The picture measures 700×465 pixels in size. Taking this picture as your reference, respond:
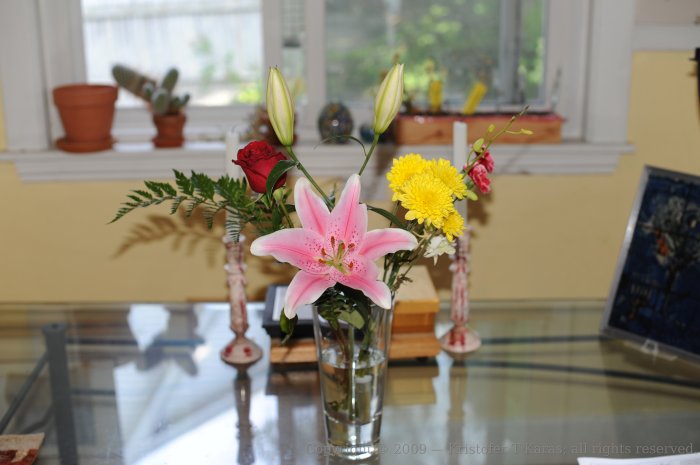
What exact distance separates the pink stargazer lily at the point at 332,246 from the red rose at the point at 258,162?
0.06 m

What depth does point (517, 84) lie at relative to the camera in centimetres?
234

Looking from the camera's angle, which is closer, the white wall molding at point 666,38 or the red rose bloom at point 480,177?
the red rose bloom at point 480,177

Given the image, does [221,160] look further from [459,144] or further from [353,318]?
[353,318]

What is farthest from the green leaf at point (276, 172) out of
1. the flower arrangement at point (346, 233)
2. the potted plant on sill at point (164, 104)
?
the potted plant on sill at point (164, 104)

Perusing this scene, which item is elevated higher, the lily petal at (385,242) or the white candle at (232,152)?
the white candle at (232,152)

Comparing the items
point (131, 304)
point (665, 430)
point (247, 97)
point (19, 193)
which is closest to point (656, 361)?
point (665, 430)

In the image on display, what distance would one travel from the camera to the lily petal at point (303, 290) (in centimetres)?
111

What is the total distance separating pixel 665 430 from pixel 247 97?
1456 mm

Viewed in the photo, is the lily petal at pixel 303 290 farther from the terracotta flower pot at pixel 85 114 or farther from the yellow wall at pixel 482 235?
the terracotta flower pot at pixel 85 114

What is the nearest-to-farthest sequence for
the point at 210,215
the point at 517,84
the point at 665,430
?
the point at 210,215 < the point at 665,430 < the point at 517,84

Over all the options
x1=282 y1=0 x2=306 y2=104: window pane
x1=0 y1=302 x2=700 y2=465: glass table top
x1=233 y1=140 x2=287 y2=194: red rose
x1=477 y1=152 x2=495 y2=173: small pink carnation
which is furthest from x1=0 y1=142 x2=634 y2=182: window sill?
x1=233 y1=140 x2=287 y2=194: red rose

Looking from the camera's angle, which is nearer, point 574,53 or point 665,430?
point 665,430

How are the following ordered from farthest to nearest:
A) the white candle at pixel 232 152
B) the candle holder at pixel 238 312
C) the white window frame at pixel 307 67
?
the white window frame at pixel 307 67 → the candle holder at pixel 238 312 → the white candle at pixel 232 152

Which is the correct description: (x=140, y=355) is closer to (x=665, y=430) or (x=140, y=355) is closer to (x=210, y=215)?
(x=210, y=215)
